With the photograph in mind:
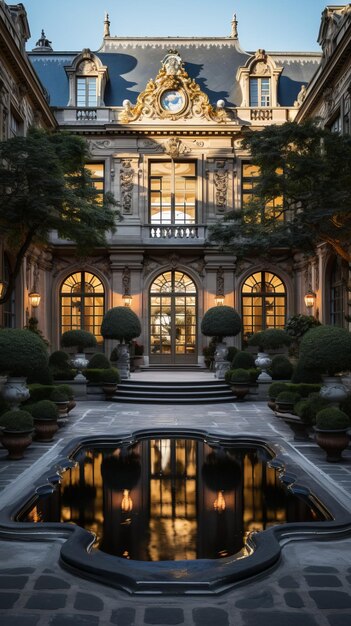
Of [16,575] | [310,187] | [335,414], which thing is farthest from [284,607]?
[310,187]

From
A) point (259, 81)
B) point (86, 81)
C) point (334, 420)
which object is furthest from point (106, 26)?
point (334, 420)

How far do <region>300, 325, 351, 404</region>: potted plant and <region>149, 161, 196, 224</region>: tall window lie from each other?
1538cm

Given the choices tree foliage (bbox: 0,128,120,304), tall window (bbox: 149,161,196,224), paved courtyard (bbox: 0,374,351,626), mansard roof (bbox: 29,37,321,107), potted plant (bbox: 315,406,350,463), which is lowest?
paved courtyard (bbox: 0,374,351,626)

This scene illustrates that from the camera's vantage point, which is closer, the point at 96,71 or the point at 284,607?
the point at 284,607

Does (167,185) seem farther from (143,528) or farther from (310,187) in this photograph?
(143,528)

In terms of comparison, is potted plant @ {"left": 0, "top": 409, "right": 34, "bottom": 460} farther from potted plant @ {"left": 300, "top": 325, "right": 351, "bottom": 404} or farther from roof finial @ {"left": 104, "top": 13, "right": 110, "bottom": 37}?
roof finial @ {"left": 104, "top": 13, "right": 110, "bottom": 37}

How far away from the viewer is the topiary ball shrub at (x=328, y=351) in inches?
340

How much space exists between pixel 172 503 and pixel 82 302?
17.6 meters

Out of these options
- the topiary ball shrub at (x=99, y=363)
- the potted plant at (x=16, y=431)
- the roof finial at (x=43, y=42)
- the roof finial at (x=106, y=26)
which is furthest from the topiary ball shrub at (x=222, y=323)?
the roof finial at (x=43, y=42)

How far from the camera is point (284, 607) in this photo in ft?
12.5

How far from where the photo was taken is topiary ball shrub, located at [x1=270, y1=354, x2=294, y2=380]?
1577 centimetres

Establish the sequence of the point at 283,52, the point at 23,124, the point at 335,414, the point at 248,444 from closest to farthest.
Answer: the point at 335,414 < the point at 248,444 < the point at 23,124 < the point at 283,52

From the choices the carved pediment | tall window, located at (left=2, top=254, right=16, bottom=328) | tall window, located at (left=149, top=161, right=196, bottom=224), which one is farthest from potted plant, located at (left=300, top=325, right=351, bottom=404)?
the carved pediment

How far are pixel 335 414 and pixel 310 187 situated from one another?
7.28 metres
